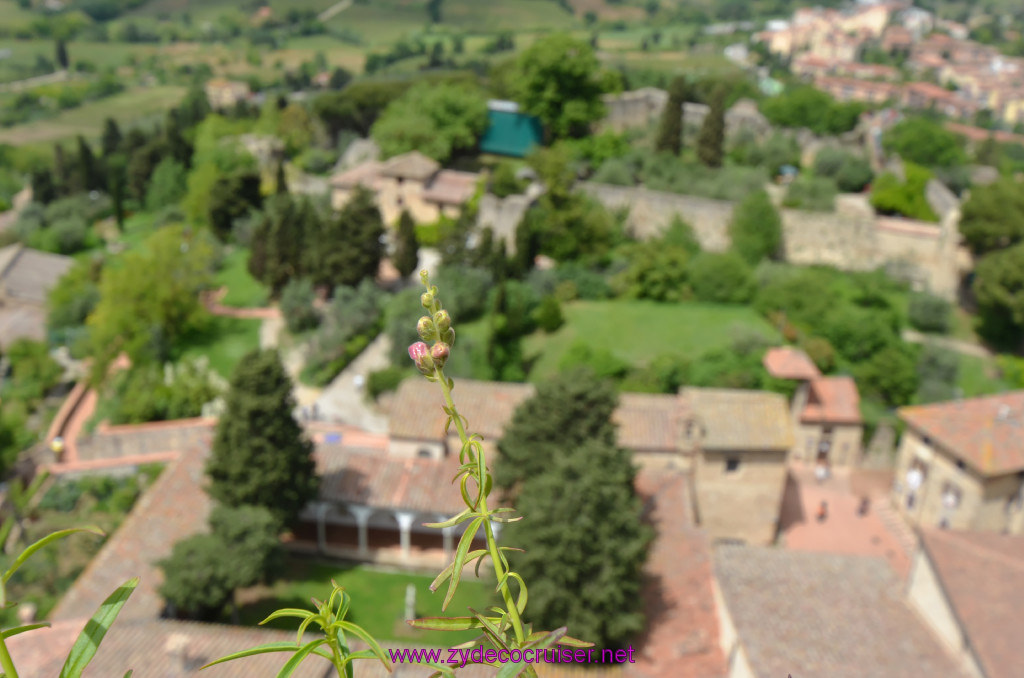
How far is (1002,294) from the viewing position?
26859 mm

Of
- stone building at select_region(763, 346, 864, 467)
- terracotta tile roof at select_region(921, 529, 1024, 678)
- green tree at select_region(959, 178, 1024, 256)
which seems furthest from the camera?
green tree at select_region(959, 178, 1024, 256)

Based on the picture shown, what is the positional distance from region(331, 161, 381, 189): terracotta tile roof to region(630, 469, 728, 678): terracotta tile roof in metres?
21.1

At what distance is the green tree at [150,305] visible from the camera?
93.5 feet

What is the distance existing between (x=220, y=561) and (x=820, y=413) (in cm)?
1784

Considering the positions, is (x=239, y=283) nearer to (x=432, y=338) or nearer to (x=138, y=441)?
(x=138, y=441)

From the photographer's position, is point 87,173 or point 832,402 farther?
point 87,173

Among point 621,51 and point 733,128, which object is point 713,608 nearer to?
point 733,128

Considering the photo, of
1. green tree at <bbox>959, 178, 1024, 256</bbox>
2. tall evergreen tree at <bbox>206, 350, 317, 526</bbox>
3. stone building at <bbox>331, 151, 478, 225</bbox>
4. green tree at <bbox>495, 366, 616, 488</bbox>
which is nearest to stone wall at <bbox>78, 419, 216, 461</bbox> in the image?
tall evergreen tree at <bbox>206, 350, 317, 526</bbox>

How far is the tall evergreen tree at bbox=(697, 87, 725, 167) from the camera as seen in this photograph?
34.1m

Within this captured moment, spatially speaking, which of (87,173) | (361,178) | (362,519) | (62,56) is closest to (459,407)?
(362,519)

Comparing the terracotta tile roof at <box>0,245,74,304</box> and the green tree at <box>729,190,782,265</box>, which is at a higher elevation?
the green tree at <box>729,190,782,265</box>

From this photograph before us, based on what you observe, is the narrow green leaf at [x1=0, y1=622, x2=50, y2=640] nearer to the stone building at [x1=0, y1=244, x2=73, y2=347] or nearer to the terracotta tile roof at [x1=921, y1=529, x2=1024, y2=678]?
the terracotta tile roof at [x1=921, y1=529, x2=1024, y2=678]

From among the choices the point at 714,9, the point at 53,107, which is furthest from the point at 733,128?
the point at 714,9

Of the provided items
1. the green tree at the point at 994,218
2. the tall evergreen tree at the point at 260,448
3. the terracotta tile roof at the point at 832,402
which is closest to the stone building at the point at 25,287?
the tall evergreen tree at the point at 260,448
